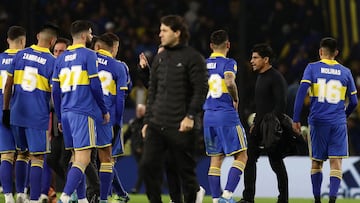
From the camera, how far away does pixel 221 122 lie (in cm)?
1433

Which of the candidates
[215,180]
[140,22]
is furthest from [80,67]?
[140,22]

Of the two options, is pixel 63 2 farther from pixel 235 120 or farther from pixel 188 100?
pixel 188 100

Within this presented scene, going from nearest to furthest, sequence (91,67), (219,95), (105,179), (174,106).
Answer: (174,106) < (91,67) < (105,179) < (219,95)

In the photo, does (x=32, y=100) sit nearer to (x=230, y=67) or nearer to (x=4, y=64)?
(x=4, y=64)

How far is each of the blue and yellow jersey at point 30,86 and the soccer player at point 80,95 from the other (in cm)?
64

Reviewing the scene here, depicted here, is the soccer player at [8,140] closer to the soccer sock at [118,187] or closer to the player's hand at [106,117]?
the player's hand at [106,117]

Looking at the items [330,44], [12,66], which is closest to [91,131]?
[12,66]

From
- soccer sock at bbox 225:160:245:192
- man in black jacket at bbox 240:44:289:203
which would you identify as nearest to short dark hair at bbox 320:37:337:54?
man in black jacket at bbox 240:44:289:203

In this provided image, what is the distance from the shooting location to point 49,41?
1355 cm

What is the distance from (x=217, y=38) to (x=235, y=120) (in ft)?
3.53

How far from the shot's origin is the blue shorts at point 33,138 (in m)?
13.3

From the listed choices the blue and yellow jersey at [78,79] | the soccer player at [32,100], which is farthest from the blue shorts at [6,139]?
the blue and yellow jersey at [78,79]

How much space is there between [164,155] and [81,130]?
1.57 meters

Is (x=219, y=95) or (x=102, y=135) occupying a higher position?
(x=219, y=95)
